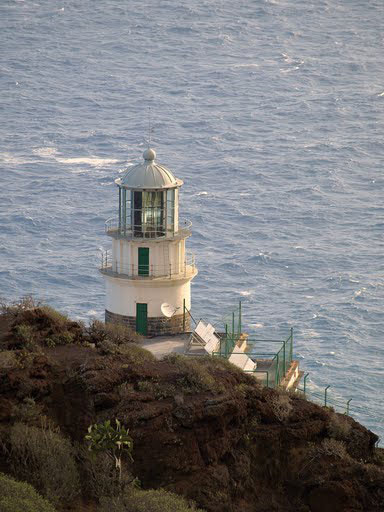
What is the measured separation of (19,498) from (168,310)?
764 inches

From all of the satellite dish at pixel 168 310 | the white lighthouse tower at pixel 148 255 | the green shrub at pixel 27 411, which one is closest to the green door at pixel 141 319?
the white lighthouse tower at pixel 148 255

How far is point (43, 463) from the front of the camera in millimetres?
34812

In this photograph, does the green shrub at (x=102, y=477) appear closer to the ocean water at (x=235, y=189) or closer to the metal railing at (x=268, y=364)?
the metal railing at (x=268, y=364)

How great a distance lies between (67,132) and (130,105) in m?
21.2

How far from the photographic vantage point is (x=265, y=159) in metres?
154

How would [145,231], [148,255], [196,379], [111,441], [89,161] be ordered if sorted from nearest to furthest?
[111,441], [196,379], [148,255], [145,231], [89,161]

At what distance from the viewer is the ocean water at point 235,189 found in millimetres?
99500

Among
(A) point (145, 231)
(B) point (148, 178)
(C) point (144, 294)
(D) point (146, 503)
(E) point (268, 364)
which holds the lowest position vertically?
(D) point (146, 503)

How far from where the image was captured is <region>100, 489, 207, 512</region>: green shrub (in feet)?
109

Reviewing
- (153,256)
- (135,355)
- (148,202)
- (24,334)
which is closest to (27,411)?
(24,334)

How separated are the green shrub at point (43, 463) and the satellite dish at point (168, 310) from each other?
52.2ft

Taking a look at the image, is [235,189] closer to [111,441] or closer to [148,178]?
[148,178]

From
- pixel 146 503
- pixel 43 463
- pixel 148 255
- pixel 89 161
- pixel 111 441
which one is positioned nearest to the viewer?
pixel 146 503

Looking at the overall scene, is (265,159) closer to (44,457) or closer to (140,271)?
(140,271)
